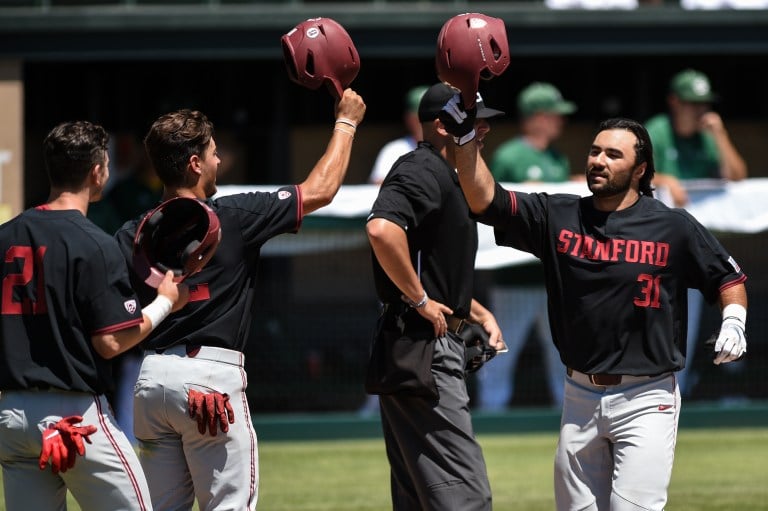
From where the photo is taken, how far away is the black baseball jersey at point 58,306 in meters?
4.66

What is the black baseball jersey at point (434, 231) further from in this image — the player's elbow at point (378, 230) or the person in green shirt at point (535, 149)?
the person in green shirt at point (535, 149)

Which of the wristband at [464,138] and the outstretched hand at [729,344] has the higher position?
the wristband at [464,138]

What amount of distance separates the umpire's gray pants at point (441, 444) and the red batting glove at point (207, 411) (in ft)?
3.03

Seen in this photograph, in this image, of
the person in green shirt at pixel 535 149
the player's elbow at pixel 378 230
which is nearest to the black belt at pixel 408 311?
the player's elbow at pixel 378 230

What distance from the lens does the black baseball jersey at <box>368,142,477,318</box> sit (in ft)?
18.6

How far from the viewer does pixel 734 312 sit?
550 cm

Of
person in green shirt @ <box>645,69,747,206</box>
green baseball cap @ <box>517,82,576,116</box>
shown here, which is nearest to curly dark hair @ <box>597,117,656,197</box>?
green baseball cap @ <box>517,82,576,116</box>

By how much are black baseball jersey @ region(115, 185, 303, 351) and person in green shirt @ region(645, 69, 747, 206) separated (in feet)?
21.1

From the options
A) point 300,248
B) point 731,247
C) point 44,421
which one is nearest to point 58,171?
point 44,421

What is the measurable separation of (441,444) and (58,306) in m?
1.80

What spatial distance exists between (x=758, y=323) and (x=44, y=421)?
25.8ft

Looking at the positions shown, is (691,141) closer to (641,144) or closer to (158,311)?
(641,144)

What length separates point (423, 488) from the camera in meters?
5.49

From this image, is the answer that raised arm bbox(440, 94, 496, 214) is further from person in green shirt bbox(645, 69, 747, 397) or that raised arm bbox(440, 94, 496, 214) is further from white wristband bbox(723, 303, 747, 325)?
person in green shirt bbox(645, 69, 747, 397)
